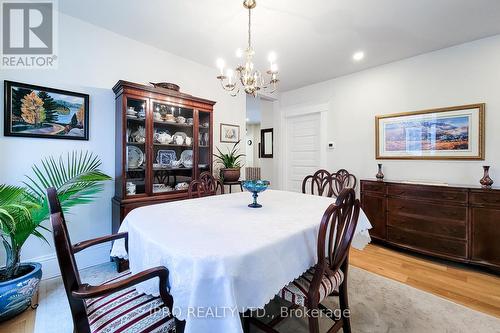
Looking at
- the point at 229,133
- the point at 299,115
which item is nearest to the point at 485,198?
the point at 299,115

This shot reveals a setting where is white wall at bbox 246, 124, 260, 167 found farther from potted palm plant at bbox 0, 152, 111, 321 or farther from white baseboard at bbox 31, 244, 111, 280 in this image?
potted palm plant at bbox 0, 152, 111, 321

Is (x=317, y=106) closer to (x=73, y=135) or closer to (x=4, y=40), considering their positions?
(x=73, y=135)

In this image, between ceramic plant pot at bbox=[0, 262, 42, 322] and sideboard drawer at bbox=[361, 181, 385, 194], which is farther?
sideboard drawer at bbox=[361, 181, 385, 194]

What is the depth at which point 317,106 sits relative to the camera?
13.6ft

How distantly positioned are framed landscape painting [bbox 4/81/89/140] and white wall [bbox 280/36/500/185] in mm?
3606

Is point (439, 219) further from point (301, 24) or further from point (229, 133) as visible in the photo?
point (229, 133)

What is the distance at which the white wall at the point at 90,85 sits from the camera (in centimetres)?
206

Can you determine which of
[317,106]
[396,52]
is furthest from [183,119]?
[396,52]

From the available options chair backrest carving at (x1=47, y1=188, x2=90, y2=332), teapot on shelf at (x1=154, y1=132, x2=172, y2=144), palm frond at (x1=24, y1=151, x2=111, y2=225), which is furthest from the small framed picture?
chair backrest carving at (x1=47, y1=188, x2=90, y2=332)

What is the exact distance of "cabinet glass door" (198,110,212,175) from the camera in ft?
10.1

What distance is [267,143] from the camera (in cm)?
507

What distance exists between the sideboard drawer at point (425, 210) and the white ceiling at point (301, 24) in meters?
1.99

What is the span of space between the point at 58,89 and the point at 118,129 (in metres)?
0.63

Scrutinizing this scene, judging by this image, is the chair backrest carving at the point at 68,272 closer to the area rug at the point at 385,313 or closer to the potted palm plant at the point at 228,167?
the area rug at the point at 385,313
